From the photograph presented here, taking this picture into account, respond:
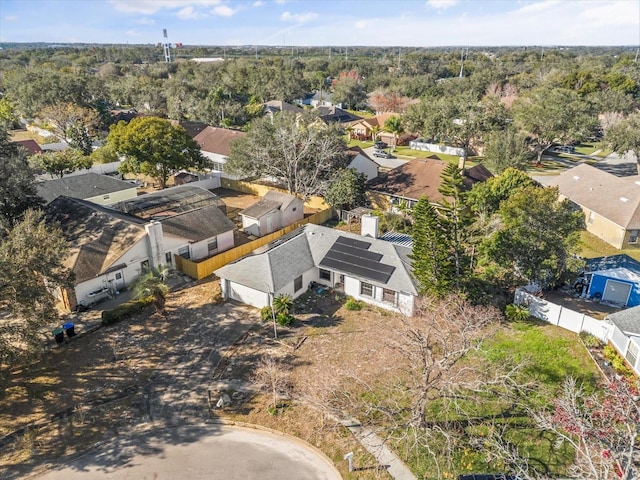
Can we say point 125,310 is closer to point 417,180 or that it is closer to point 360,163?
point 417,180

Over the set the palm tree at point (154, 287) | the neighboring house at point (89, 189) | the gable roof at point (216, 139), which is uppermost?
the gable roof at point (216, 139)

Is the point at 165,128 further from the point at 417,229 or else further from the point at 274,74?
the point at 274,74

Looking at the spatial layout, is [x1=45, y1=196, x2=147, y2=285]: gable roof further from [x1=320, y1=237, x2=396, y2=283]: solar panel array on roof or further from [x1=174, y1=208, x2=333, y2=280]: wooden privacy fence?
[x1=320, y1=237, x2=396, y2=283]: solar panel array on roof

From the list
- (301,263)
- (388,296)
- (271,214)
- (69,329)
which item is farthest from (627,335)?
(69,329)

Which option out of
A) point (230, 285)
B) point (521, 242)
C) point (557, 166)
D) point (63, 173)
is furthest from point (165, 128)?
point (557, 166)

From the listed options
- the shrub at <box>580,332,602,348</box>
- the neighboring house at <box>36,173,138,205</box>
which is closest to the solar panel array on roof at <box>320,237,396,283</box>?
the shrub at <box>580,332,602,348</box>

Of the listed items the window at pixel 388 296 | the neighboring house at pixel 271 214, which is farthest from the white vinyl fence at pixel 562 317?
the neighboring house at pixel 271 214

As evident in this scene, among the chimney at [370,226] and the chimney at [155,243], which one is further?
the chimney at [370,226]

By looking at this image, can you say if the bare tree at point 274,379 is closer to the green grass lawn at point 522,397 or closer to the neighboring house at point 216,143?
the green grass lawn at point 522,397
